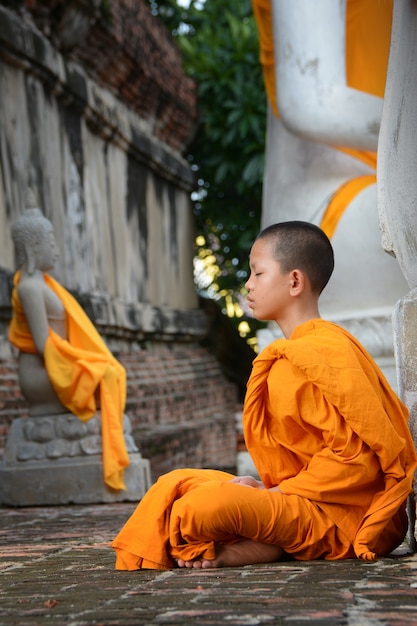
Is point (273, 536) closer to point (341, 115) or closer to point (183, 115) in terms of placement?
point (341, 115)

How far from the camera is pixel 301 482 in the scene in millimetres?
3002

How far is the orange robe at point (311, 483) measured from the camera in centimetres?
A: 292

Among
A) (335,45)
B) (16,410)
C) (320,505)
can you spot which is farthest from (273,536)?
(16,410)

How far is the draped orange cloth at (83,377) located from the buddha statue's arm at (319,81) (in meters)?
1.65

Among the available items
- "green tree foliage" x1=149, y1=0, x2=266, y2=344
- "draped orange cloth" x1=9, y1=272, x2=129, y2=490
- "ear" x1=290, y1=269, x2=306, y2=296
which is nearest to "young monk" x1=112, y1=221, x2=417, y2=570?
"ear" x1=290, y1=269, x2=306, y2=296

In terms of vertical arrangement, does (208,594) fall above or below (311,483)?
below

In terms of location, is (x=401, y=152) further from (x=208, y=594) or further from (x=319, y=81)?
(x=319, y=81)

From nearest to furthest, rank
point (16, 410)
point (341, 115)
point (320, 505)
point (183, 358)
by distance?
point (320, 505), point (341, 115), point (16, 410), point (183, 358)

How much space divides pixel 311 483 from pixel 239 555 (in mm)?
266

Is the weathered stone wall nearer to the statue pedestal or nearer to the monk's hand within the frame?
the statue pedestal

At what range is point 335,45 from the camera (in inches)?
232

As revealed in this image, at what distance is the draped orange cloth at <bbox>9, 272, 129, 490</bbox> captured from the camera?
612 cm

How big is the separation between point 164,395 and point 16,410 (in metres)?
3.12

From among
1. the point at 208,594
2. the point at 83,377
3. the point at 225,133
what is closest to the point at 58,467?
the point at 83,377
